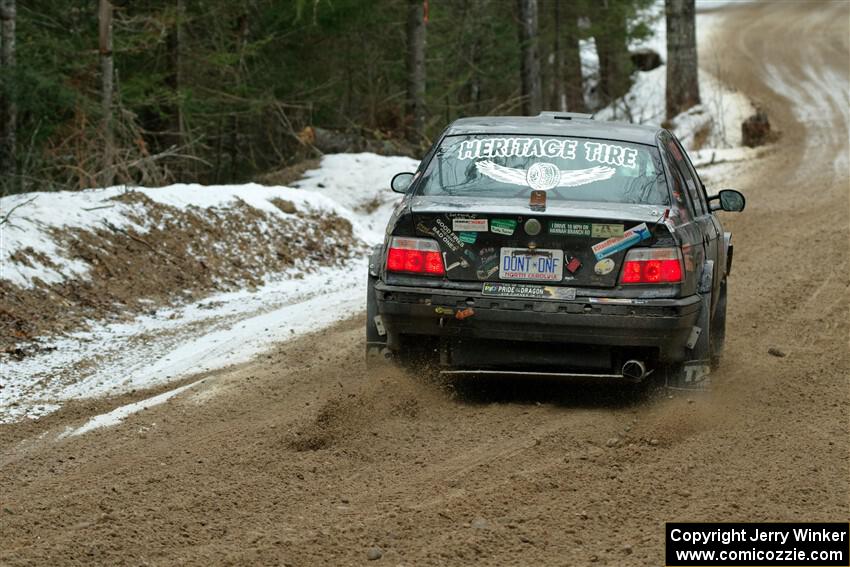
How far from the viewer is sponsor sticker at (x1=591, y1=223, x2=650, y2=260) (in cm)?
627

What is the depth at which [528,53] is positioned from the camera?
2414 centimetres

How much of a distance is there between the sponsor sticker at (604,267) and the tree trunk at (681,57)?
19985mm

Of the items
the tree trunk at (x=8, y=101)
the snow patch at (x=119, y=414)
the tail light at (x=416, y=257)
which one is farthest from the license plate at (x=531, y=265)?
the tree trunk at (x=8, y=101)

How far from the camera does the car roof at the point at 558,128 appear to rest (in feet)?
23.6

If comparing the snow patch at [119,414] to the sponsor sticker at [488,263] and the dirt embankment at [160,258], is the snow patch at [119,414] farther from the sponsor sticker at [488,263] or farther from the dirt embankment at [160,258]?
the sponsor sticker at [488,263]

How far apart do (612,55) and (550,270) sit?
27770mm

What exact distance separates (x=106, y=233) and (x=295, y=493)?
668 centimetres

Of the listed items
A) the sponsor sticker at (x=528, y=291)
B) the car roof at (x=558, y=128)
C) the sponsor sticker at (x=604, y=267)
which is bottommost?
the sponsor sticker at (x=528, y=291)

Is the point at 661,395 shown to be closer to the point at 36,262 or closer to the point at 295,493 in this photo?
the point at 295,493

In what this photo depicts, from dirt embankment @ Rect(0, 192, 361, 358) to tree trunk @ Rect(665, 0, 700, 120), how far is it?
13.4m


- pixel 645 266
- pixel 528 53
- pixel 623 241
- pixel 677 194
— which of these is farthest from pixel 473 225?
pixel 528 53

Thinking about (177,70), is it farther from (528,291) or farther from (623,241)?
(623,241)

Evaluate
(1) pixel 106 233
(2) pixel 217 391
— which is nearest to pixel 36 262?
(1) pixel 106 233

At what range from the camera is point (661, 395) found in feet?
22.5
